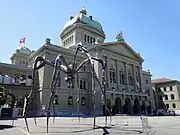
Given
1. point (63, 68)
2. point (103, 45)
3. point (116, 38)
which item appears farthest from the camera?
point (116, 38)

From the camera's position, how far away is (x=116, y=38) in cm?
5369

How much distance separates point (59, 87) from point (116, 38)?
25.0 meters

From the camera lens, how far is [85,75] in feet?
149

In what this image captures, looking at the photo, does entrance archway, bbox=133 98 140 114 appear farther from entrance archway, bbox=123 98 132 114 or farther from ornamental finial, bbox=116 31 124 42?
ornamental finial, bbox=116 31 124 42

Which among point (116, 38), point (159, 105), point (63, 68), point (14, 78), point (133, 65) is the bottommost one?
point (159, 105)

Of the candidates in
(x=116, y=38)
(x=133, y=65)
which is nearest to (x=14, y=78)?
(x=116, y=38)

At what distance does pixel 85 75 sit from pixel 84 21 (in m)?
19.4

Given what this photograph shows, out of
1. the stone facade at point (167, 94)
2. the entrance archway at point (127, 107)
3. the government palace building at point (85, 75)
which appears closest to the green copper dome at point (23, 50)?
the government palace building at point (85, 75)

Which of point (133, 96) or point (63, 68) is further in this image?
point (133, 96)

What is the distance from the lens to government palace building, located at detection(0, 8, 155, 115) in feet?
123

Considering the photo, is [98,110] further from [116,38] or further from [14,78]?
[116,38]

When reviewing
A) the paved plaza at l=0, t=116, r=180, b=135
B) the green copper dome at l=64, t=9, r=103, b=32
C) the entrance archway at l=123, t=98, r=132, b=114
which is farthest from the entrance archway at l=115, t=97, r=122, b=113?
the paved plaza at l=0, t=116, r=180, b=135

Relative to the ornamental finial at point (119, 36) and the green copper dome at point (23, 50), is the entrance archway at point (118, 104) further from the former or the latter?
the green copper dome at point (23, 50)

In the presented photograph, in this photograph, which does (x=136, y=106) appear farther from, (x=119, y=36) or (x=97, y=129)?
(x=97, y=129)
